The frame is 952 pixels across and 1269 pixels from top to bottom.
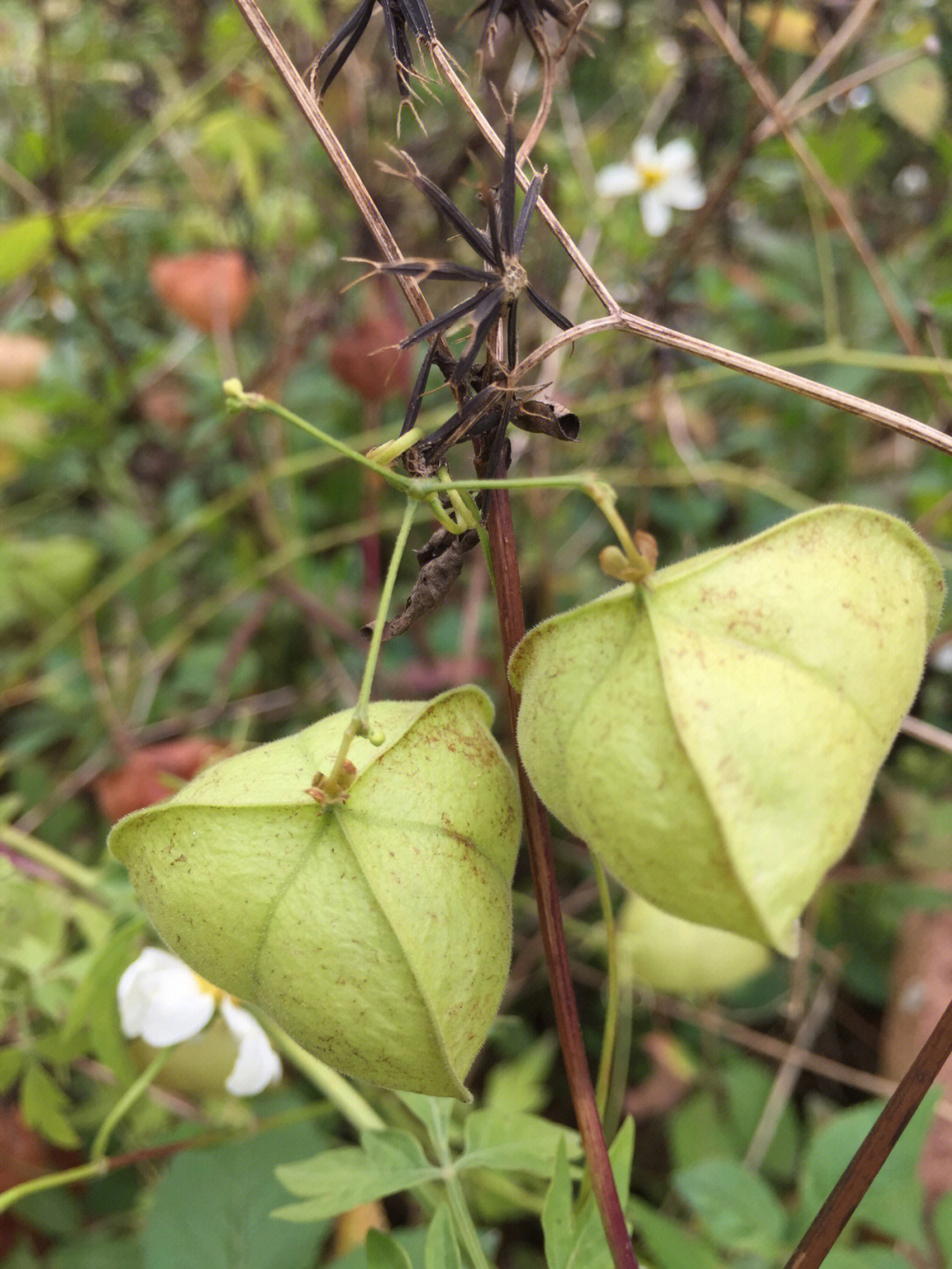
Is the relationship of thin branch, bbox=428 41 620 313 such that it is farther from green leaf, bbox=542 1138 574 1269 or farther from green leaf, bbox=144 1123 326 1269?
green leaf, bbox=144 1123 326 1269

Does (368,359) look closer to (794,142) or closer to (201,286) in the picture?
(201,286)

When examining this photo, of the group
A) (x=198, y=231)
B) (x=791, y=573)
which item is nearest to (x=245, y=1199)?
(x=791, y=573)

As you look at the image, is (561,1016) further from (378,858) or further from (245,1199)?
(245,1199)

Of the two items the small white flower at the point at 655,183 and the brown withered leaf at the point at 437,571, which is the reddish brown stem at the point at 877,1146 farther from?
the small white flower at the point at 655,183

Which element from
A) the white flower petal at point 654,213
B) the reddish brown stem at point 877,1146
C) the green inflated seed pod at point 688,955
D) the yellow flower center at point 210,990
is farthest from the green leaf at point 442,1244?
the white flower petal at point 654,213

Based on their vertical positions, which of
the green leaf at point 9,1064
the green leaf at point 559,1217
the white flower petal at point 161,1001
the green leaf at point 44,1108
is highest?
the green leaf at point 559,1217
